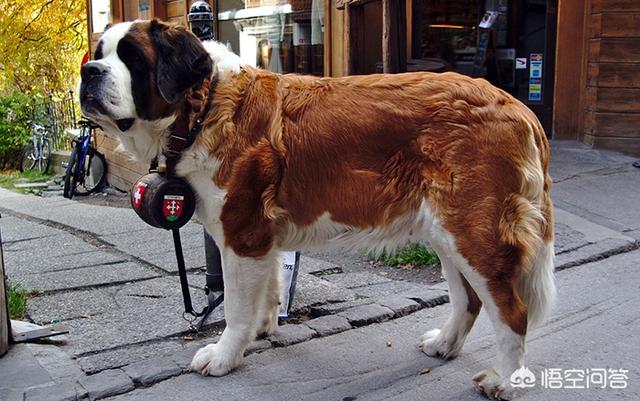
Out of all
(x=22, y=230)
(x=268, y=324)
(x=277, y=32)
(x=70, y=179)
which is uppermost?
(x=277, y=32)

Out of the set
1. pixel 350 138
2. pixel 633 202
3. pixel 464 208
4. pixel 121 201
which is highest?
pixel 350 138

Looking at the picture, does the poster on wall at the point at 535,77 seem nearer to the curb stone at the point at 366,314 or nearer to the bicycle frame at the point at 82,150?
the curb stone at the point at 366,314

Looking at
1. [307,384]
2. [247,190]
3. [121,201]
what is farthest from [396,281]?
[121,201]

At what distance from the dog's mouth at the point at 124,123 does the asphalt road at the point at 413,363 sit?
132 centimetres

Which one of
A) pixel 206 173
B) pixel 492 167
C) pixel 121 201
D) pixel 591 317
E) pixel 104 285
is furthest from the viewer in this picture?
pixel 121 201

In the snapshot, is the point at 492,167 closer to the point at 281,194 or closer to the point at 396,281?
the point at 281,194

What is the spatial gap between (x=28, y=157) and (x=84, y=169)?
5077 millimetres

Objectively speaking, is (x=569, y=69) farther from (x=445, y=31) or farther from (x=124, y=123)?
(x=124, y=123)

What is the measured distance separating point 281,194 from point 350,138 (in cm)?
44

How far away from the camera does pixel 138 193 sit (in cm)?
378

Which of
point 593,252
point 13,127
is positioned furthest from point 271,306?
point 13,127

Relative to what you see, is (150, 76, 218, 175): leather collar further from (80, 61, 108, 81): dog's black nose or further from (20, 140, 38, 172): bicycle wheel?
(20, 140, 38, 172): bicycle wheel

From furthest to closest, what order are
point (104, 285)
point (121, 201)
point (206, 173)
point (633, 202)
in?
point (121, 201) → point (633, 202) → point (104, 285) → point (206, 173)

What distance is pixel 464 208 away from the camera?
3.31 metres
